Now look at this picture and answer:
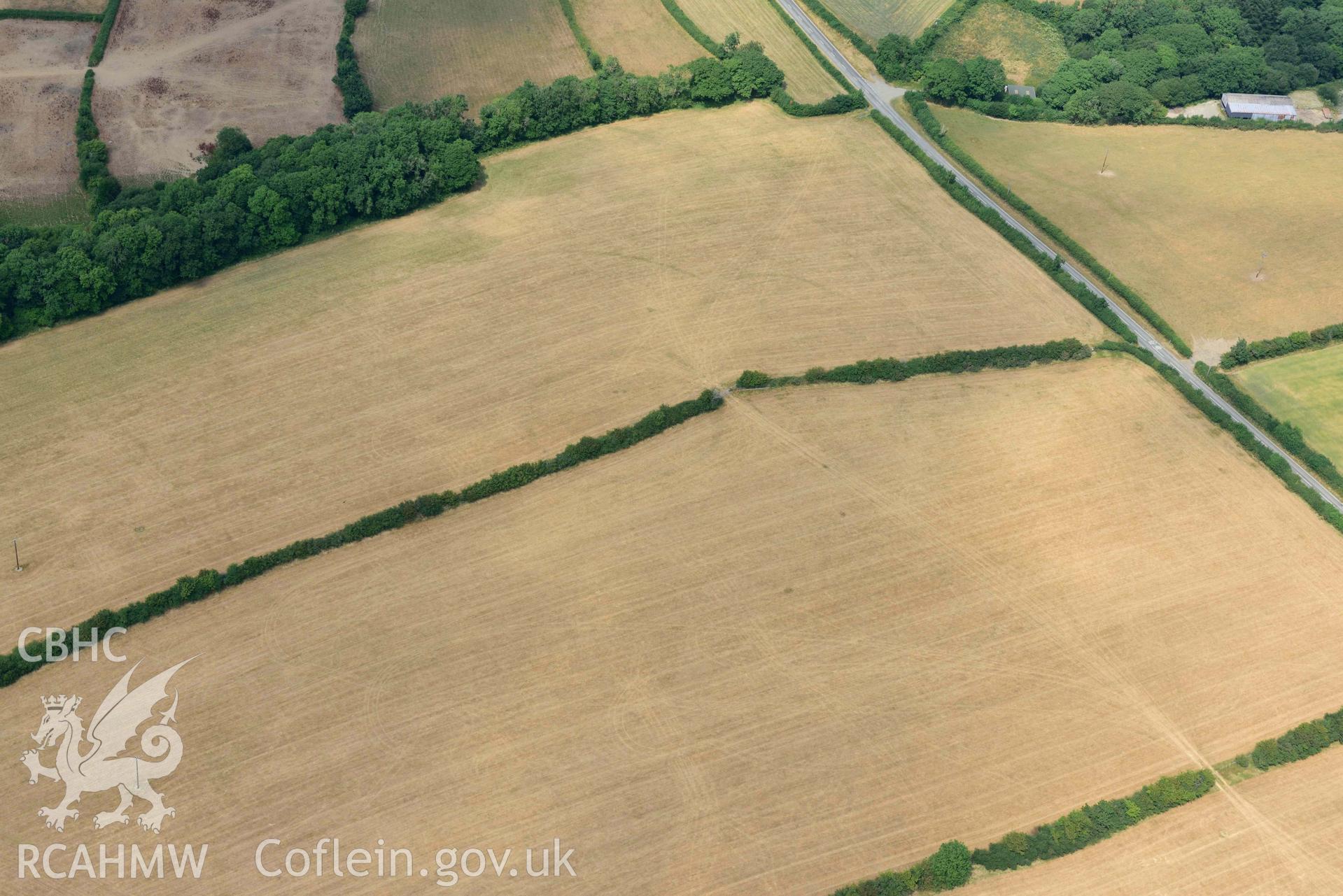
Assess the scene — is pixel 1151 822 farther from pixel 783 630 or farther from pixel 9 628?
pixel 9 628

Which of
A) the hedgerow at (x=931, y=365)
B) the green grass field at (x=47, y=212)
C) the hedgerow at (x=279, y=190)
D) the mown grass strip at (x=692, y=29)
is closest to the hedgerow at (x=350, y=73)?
the hedgerow at (x=279, y=190)

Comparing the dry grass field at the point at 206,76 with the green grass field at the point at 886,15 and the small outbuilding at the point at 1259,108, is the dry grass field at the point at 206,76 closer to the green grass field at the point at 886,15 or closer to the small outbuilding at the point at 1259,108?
the green grass field at the point at 886,15

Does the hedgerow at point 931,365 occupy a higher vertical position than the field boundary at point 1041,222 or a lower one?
lower

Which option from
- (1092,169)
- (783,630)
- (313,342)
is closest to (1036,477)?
(783,630)

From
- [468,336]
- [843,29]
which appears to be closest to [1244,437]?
[468,336]

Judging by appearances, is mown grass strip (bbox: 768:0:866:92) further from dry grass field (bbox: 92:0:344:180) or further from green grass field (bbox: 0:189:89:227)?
green grass field (bbox: 0:189:89:227)

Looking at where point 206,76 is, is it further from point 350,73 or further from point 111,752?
point 111,752

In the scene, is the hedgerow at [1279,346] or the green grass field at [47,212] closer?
the hedgerow at [1279,346]
